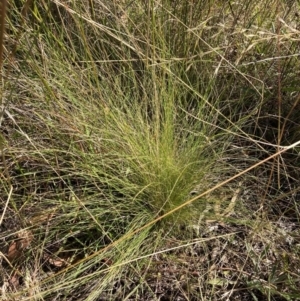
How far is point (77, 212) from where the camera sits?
1167 millimetres

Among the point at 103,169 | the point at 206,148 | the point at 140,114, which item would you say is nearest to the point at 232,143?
the point at 206,148

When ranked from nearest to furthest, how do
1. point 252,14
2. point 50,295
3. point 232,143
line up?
point 50,295 < point 232,143 < point 252,14

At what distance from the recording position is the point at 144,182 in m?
1.22

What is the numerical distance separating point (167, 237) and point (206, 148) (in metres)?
0.27

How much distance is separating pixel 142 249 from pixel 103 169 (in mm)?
236

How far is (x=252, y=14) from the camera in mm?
1510

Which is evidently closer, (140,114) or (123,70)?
(140,114)

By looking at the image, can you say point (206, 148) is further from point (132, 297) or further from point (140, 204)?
point (132, 297)

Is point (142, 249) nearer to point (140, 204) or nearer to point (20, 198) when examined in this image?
point (140, 204)

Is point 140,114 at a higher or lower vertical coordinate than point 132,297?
higher

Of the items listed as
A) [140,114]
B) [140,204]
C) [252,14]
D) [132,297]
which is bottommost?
[132,297]

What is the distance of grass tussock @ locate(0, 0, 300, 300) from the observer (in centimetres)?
114

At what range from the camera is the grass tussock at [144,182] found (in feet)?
3.73

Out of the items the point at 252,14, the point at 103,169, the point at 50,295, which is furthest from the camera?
the point at 252,14
